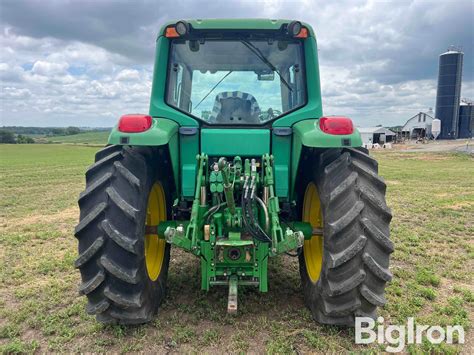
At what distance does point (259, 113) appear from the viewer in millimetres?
4027

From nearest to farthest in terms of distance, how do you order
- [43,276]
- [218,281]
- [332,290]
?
[332,290]
[218,281]
[43,276]

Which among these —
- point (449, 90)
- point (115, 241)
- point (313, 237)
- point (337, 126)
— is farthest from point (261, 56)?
point (449, 90)

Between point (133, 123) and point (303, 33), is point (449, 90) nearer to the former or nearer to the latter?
point (303, 33)

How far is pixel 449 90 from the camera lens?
48844 millimetres

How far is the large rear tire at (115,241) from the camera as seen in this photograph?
9.98 ft

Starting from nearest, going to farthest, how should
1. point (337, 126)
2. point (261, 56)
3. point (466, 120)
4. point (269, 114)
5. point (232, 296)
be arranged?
point (232, 296), point (337, 126), point (261, 56), point (269, 114), point (466, 120)

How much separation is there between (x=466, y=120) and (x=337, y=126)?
184ft

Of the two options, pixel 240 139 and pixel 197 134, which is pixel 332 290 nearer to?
pixel 240 139

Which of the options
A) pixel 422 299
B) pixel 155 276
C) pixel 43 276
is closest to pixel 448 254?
pixel 422 299

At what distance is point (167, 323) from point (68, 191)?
382 inches

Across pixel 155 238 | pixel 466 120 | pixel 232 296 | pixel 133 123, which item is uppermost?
pixel 466 120

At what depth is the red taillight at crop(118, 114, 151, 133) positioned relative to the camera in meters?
3.30

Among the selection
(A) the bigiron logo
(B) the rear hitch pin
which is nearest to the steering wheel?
(B) the rear hitch pin

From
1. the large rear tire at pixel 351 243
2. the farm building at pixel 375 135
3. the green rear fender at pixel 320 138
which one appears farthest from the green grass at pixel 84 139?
the large rear tire at pixel 351 243
